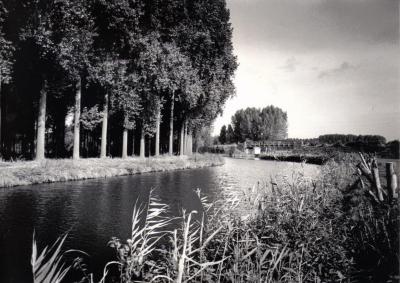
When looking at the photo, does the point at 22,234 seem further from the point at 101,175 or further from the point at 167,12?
the point at 167,12

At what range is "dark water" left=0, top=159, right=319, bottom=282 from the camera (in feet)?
28.7

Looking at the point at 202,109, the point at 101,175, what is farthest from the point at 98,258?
the point at 202,109

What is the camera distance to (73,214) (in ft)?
42.8

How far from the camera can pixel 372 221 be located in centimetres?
704

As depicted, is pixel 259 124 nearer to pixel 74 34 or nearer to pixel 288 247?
pixel 74 34

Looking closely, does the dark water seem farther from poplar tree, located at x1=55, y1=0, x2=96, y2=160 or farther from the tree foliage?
the tree foliage

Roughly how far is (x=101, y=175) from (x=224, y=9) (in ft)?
68.4

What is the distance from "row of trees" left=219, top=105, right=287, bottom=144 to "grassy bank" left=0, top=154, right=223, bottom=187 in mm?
100474

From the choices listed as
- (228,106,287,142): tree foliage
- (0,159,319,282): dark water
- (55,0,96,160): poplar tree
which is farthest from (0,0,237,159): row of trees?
(228,106,287,142): tree foliage

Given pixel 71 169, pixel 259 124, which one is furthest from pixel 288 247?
pixel 259 124

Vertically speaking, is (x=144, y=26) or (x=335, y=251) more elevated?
(x=144, y=26)

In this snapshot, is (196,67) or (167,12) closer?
(167,12)

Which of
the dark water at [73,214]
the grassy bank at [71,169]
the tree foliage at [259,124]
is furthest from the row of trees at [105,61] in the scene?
the tree foliage at [259,124]

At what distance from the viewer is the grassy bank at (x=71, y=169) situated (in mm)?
18766
